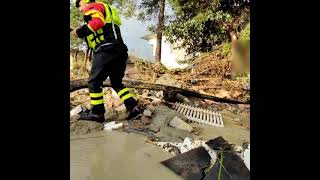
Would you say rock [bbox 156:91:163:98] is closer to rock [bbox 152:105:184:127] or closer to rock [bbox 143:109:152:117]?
rock [bbox 152:105:184:127]

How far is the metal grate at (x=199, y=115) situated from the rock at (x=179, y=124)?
1.25 ft

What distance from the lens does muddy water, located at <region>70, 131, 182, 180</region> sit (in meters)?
2.18

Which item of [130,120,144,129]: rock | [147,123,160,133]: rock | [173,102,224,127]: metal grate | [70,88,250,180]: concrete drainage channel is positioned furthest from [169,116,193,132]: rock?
[173,102,224,127]: metal grate

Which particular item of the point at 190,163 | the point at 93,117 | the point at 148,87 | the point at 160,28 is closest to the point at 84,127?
the point at 93,117

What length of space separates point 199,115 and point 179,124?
0.69 m

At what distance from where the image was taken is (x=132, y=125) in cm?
318

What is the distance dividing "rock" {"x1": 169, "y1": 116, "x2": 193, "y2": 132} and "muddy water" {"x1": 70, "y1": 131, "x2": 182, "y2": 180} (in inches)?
17.9

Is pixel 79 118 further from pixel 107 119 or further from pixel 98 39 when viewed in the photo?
pixel 98 39

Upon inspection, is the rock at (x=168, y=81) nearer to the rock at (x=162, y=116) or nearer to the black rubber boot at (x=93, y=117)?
the rock at (x=162, y=116)

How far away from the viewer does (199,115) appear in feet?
12.8

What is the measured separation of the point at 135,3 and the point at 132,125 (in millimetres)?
4230
